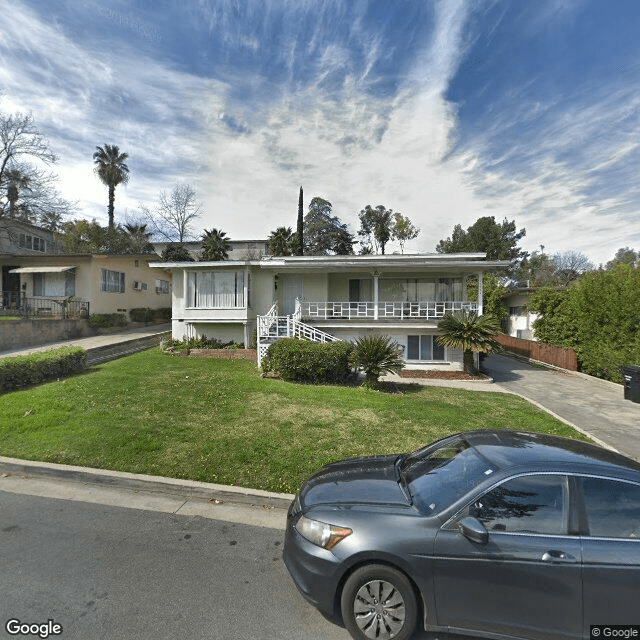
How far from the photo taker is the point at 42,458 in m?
5.64

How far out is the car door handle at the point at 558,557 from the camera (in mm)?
2451

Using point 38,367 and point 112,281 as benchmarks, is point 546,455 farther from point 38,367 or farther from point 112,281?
point 112,281

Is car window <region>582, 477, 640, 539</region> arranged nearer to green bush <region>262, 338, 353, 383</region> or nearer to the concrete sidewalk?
green bush <region>262, 338, 353, 383</region>

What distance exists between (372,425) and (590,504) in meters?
4.96

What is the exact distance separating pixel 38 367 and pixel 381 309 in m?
12.9

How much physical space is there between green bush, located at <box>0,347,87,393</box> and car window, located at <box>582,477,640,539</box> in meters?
11.8

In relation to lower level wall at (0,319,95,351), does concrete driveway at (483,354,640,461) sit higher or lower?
lower

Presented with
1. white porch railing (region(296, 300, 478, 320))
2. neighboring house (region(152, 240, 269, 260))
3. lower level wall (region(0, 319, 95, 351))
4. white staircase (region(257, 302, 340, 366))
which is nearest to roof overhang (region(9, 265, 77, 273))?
lower level wall (region(0, 319, 95, 351))

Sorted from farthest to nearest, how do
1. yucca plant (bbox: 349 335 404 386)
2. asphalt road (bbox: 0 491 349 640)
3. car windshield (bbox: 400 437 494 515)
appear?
yucca plant (bbox: 349 335 404 386) < car windshield (bbox: 400 437 494 515) < asphalt road (bbox: 0 491 349 640)

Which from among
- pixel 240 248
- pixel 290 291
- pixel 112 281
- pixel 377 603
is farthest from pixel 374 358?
pixel 240 248

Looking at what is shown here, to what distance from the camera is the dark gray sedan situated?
2.43 m

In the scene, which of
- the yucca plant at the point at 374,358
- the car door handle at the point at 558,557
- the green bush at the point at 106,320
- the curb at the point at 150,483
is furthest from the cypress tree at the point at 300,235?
the car door handle at the point at 558,557

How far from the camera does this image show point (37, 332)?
1667 cm

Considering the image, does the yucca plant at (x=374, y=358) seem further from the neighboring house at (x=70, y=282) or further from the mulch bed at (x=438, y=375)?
the neighboring house at (x=70, y=282)
